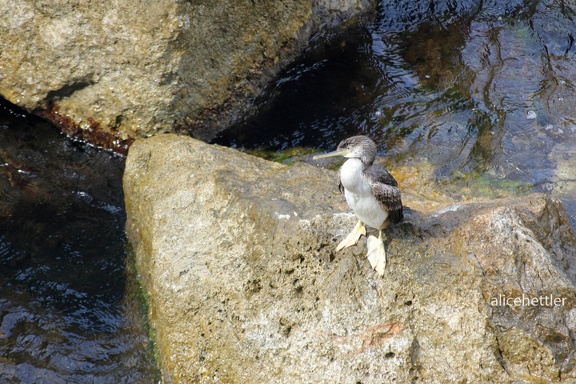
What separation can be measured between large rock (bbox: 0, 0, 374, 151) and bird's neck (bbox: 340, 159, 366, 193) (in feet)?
10.4

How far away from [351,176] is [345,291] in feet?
2.81

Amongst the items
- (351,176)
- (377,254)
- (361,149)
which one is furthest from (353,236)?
(361,149)

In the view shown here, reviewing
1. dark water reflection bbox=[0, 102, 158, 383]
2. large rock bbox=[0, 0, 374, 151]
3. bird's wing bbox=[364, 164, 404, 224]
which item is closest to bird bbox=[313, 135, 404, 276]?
bird's wing bbox=[364, 164, 404, 224]

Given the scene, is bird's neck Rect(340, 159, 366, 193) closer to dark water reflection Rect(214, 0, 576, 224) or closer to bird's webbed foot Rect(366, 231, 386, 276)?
bird's webbed foot Rect(366, 231, 386, 276)

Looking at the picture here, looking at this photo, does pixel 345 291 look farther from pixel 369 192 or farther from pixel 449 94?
pixel 449 94

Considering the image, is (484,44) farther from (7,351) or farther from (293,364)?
(7,351)

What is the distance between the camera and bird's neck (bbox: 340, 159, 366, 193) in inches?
181

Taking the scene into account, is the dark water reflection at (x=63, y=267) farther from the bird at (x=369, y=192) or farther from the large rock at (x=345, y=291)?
the bird at (x=369, y=192)

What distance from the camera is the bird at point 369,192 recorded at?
15.2ft

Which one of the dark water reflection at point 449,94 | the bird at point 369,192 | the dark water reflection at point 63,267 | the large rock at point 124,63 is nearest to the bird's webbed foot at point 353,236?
the bird at point 369,192

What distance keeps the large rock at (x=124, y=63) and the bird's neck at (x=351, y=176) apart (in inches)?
125

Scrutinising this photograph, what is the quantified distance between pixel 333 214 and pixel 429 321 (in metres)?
1.18

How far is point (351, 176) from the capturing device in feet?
15.1

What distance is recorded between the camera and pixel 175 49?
22.8 feet
